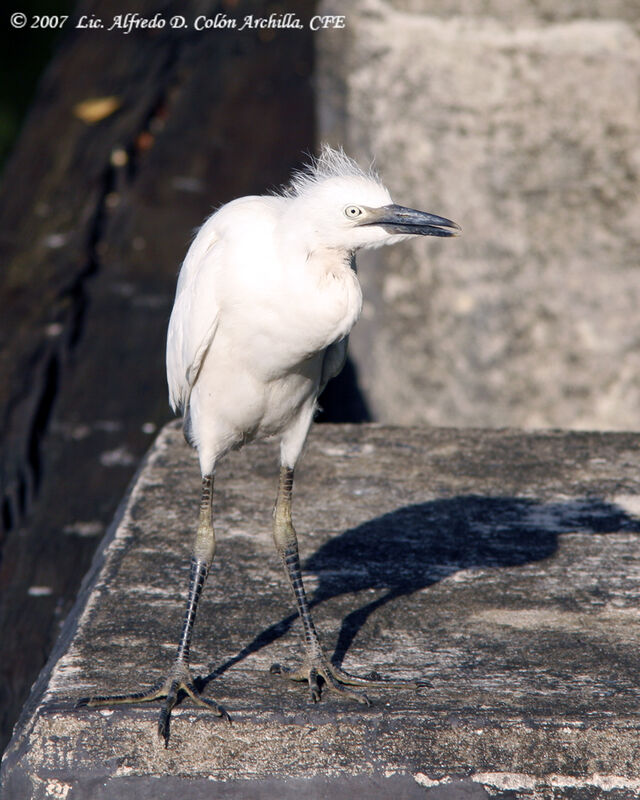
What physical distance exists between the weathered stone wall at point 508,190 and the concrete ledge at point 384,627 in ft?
3.08

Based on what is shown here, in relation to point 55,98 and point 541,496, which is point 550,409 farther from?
point 55,98

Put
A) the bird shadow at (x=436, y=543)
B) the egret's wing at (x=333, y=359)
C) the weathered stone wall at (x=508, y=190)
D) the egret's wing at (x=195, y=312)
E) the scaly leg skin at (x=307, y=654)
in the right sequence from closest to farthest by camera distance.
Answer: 1. the scaly leg skin at (x=307, y=654)
2. the egret's wing at (x=195, y=312)
3. the egret's wing at (x=333, y=359)
4. the bird shadow at (x=436, y=543)
5. the weathered stone wall at (x=508, y=190)

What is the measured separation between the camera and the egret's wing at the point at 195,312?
8.68 ft

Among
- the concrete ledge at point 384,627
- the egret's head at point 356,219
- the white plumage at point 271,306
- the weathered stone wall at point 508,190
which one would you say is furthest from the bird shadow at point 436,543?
the weathered stone wall at point 508,190

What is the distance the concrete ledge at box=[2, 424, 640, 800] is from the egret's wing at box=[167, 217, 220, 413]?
2.01 ft

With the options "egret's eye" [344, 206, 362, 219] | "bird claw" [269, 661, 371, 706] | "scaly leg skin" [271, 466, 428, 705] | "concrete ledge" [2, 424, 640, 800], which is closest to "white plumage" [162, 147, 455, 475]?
"egret's eye" [344, 206, 362, 219]

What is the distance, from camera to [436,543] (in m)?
3.28

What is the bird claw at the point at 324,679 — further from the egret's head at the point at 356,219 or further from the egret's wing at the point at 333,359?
the egret's head at the point at 356,219

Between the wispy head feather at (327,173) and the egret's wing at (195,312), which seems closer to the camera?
the wispy head feather at (327,173)

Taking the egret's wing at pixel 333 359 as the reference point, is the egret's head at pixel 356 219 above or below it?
above

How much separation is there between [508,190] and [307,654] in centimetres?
281

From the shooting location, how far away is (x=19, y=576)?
143 inches

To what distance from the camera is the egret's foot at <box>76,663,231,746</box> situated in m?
2.31

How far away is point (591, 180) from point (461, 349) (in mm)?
939
